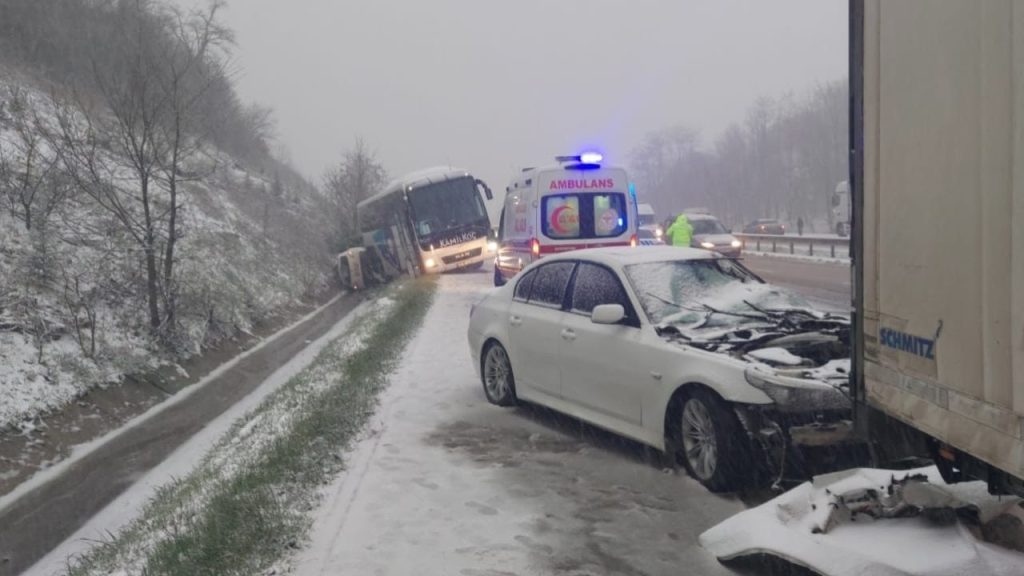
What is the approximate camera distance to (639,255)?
301 inches

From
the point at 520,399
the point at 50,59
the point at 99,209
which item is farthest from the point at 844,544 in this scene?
the point at 50,59

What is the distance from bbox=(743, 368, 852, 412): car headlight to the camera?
5.46 m

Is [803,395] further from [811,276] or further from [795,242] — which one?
[795,242]

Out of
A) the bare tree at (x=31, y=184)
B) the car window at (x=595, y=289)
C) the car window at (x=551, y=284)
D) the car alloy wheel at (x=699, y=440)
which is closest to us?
the car alloy wheel at (x=699, y=440)

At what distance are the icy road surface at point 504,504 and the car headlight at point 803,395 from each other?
73 centimetres

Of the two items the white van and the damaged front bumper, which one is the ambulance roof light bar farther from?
the damaged front bumper

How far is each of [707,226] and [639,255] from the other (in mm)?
23005

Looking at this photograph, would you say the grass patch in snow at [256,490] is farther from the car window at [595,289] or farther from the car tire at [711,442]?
→ the car tire at [711,442]

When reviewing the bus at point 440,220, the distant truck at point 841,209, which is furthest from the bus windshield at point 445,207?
the distant truck at point 841,209

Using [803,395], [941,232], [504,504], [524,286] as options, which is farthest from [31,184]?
[941,232]

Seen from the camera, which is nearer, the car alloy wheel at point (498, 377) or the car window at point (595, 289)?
the car window at point (595, 289)

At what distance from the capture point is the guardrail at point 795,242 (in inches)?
1224

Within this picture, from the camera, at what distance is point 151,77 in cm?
1900

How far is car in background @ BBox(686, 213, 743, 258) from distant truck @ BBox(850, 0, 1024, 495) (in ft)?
69.5
